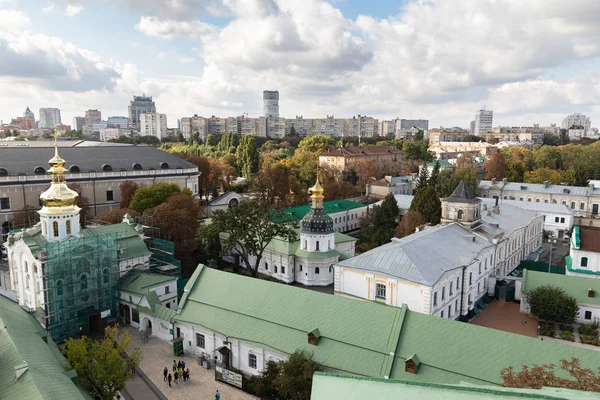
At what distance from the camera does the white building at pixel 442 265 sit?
92.3ft

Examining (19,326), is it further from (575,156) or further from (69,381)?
(575,156)

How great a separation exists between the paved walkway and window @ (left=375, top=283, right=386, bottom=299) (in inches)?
426

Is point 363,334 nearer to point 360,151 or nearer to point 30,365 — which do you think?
point 30,365

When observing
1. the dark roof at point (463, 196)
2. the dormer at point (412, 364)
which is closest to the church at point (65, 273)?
the dormer at point (412, 364)

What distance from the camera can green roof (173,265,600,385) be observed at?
18.8 meters

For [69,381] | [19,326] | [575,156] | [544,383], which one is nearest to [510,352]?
[544,383]

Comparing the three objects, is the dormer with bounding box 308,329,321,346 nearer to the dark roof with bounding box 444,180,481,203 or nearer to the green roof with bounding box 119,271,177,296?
the green roof with bounding box 119,271,177,296

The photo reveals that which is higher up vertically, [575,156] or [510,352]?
→ [575,156]

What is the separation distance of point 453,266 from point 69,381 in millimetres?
23772

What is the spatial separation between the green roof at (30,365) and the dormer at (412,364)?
13.2 m

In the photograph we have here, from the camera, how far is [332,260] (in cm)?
3797

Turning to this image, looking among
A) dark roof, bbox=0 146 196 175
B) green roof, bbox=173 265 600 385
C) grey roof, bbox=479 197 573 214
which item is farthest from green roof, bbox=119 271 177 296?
grey roof, bbox=479 197 573 214

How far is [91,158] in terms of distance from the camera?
57938 mm

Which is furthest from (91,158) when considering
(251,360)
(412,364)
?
(412,364)
